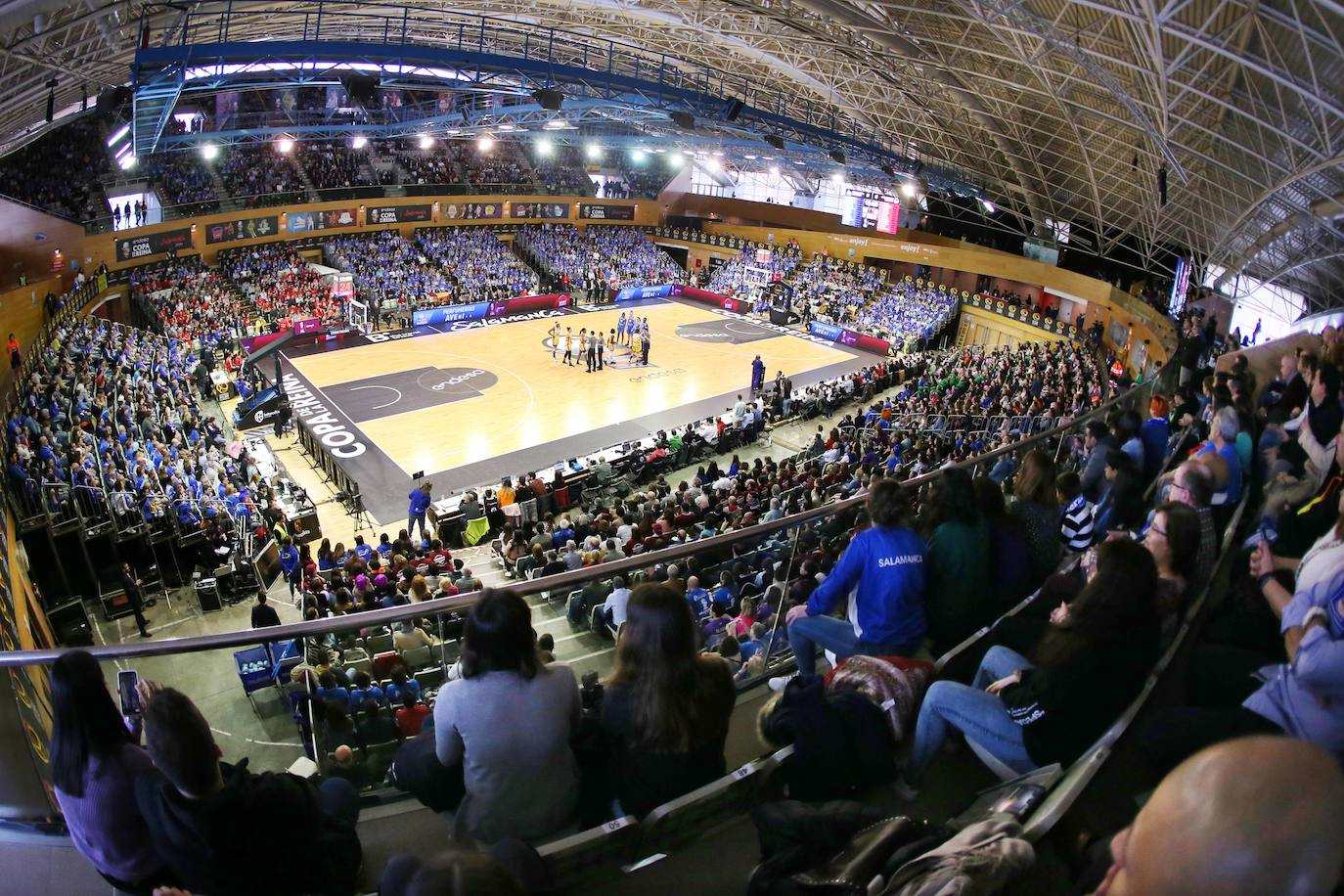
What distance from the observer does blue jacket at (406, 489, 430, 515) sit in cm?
1645

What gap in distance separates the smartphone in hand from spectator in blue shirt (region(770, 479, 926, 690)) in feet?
9.93

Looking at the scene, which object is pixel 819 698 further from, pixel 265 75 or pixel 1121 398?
pixel 265 75

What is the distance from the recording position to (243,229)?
35.7 m

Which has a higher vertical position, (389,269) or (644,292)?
(389,269)

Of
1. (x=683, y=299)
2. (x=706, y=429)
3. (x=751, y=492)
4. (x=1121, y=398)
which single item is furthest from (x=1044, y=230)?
(x=1121, y=398)

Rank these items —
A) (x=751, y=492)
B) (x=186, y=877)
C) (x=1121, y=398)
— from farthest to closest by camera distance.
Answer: (x=751, y=492) → (x=1121, y=398) → (x=186, y=877)

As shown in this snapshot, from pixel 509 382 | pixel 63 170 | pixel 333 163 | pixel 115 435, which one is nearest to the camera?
pixel 115 435

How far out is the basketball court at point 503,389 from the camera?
21656 millimetres

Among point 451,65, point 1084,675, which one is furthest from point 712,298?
point 1084,675

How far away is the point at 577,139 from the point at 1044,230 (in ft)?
81.5

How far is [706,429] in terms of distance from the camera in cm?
2294

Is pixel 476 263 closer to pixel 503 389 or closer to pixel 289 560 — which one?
pixel 503 389

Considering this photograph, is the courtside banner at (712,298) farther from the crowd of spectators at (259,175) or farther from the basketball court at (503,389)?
the crowd of spectators at (259,175)

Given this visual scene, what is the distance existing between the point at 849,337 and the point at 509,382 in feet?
56.4
